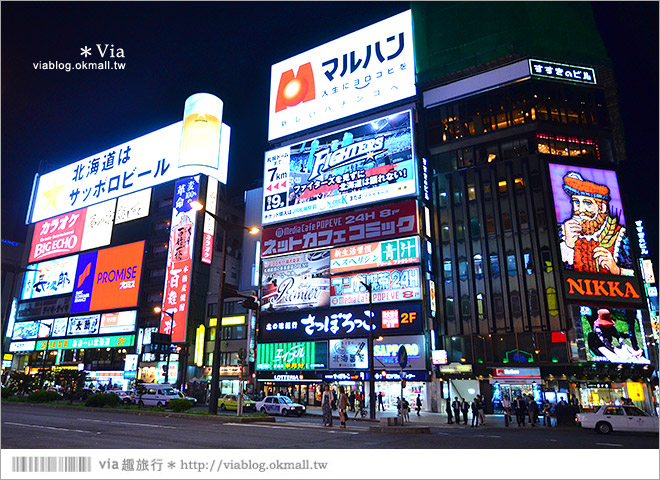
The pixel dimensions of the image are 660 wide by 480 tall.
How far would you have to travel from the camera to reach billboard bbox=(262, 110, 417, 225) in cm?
4344

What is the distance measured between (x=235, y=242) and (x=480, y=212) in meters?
37.7

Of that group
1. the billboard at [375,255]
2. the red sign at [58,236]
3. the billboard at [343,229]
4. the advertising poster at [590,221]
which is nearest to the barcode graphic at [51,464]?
the billboard at [375,255]

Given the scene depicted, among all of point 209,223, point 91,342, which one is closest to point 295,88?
point 209,223

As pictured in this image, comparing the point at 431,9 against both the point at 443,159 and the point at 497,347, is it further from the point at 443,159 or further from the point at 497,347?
the point at 497,347

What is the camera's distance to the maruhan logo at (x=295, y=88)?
51.6m

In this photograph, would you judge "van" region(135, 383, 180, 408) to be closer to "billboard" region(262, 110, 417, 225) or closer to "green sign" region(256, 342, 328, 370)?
"green sign" region(256, 342, 328, 370)

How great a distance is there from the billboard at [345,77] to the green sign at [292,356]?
2329 centimetres

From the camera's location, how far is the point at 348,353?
139 feet

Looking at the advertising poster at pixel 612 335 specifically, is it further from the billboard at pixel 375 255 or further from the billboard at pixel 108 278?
the billboard at pixel 108 278

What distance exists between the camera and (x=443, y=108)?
166ft

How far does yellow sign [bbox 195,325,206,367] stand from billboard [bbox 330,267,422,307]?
2053cm

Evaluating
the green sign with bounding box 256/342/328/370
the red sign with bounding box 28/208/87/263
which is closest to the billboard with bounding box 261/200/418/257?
the green sign with bounding box 256/342/328/370

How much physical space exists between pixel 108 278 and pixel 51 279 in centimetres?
1419

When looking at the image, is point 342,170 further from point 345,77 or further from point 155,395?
point 155,395
